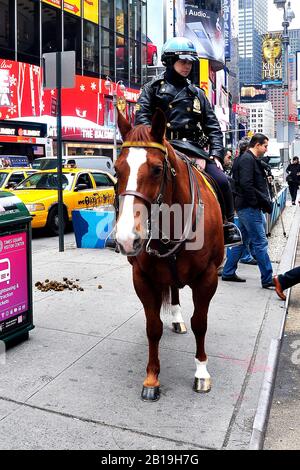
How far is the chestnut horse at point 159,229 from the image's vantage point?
3014 mm

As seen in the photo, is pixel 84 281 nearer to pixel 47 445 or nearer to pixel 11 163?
pixel 47 445

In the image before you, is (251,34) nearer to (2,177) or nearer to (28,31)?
(28,31)

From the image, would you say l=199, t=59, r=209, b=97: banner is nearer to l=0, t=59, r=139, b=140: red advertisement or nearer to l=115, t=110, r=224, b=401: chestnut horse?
l=0, t=59, r=139, b=140: red advertisement

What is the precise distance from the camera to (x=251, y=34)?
165m

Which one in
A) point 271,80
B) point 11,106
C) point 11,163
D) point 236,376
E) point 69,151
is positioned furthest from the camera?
point 271,80

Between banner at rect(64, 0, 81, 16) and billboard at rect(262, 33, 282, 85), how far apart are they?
4206 centimetres

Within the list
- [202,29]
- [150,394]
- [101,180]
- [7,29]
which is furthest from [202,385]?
[202,29]

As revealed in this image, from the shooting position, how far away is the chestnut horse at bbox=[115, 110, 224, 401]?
119 inches

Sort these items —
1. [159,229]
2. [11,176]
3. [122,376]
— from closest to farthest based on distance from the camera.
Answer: [159,229]
[122,376]
[11,176]

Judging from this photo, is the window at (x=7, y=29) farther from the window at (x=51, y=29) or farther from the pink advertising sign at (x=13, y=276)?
the pink advertising sign at (x=13, y=276)

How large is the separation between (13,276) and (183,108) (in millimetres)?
2274

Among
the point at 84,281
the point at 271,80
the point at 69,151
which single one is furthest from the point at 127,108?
the point at 271,80

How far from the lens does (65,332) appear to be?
5.27 m
